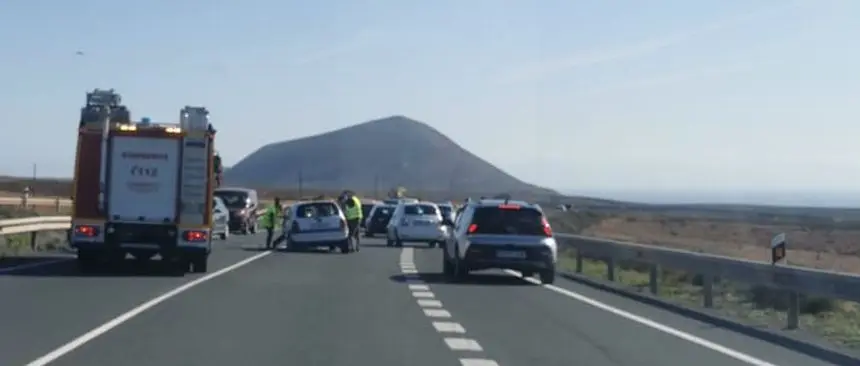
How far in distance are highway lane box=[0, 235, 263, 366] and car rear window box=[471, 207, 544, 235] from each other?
213 inches

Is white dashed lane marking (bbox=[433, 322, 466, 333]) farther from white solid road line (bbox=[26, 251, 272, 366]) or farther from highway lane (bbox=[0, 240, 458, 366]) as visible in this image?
white solid road line (bbox=[26, 251, 272, 366])

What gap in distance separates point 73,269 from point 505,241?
8502 mm

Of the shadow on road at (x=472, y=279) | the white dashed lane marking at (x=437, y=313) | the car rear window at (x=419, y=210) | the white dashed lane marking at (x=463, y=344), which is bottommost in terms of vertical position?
the white dashed lane marking at (x=463, y=344)

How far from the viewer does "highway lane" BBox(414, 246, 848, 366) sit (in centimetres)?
1506

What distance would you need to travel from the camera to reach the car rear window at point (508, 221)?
91.1ft

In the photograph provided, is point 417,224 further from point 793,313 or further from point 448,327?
point 448,327

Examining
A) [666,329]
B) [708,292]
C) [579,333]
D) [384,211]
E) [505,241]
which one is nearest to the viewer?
[579,333]

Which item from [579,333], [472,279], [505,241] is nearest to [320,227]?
[472,279]

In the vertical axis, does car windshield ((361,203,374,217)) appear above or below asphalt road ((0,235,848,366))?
above

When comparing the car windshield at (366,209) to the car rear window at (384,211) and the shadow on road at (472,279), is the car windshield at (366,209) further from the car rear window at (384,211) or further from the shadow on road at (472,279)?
the shadow on road at (472,279)

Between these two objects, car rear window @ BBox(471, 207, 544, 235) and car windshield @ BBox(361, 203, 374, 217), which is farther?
car windshield @ BBox(361, 203, 374, 217)

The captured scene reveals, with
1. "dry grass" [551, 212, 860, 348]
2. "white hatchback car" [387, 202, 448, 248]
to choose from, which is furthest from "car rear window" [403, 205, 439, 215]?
"dry grass" [551, 212, 860, 348]

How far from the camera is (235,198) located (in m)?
58.9

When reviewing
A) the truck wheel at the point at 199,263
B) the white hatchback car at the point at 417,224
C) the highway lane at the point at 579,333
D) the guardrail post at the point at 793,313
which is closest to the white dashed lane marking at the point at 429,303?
the highway lane at the point at 579,333
